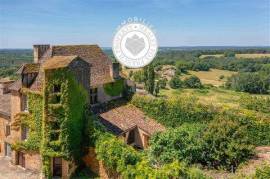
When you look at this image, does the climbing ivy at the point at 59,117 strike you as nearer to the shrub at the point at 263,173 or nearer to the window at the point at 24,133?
the window at the point at 24,133

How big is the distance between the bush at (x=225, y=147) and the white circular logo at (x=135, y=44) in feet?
29.0

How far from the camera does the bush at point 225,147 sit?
25516 millimetres

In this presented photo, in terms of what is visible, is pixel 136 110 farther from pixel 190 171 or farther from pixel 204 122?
pixel 190 171

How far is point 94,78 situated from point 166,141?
11340 millimetres

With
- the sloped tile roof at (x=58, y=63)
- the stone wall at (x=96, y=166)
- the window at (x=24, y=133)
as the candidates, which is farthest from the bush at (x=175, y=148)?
the window at (x=24, y=133)

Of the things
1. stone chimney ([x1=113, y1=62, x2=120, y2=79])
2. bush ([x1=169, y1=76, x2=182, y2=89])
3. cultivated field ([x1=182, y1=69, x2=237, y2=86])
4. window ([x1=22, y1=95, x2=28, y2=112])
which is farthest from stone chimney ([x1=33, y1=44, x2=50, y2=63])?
cultivated field ([x1=182, y1=69, x2=237, y2=86])

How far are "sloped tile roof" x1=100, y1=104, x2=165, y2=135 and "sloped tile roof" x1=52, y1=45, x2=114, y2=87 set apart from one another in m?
3.43

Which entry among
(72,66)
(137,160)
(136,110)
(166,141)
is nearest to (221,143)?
(166,141)

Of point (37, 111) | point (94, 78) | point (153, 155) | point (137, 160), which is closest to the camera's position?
point (137, 160)

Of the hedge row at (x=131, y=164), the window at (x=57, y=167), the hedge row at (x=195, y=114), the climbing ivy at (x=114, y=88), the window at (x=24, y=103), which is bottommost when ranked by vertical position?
the window at (x=57, y=167)

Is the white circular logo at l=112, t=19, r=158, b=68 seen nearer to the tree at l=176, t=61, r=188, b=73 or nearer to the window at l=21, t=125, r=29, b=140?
the window at l=21, t=125, r=29, b=140

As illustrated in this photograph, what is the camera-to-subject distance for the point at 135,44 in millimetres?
28281

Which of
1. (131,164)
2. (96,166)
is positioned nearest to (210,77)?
(96,166)

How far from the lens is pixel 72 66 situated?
26.2 metres
